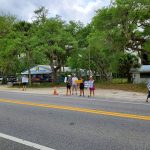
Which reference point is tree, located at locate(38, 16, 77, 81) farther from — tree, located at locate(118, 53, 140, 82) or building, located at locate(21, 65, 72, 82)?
building, located at locate(21, 65, 72, 82)

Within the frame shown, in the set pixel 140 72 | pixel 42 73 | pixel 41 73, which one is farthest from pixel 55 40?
pixel 42 73

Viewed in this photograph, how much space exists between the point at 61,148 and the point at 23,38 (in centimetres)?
4243

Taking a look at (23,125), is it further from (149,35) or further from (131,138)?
(149,35)

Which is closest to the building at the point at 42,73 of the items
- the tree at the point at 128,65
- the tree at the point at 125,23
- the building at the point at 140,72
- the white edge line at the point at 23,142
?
the tree at the point at 128,65

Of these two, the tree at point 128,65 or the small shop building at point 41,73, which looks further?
the small shop building at point 41,73

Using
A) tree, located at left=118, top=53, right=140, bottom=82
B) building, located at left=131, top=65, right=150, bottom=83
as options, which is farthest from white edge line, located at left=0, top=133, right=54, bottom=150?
building, located at left=131, top=65, right=150, bottom=83

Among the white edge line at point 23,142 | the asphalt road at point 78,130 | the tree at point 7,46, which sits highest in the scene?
the tree at point 7,46

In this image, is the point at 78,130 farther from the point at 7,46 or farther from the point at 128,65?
the point at 128,65

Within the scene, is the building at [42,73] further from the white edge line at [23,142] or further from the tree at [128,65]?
the white edge line at [23,142]

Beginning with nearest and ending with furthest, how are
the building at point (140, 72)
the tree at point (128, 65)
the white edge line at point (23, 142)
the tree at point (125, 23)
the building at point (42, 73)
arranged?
the white edge line at point (23, 142) → the tree at point (125, 23) → the tree at point (128, 65) → the building at point (140, 72) → the building at point (42, 73)

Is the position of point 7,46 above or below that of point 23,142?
above

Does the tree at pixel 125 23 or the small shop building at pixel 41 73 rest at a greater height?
the tree at pixel 125 23

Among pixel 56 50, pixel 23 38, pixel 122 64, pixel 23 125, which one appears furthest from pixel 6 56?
pixel 23 125

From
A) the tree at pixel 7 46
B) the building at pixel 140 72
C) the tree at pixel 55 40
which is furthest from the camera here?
the building at pixel 140 72
